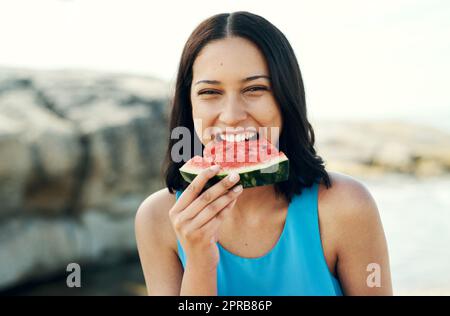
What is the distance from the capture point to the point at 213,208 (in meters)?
2.27

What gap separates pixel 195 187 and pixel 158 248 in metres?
0.92

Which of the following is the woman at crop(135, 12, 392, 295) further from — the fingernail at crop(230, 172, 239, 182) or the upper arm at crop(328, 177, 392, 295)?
the fingernail at crop(230, 172, 239, 182)

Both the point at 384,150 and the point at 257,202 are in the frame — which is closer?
the point at 257,202

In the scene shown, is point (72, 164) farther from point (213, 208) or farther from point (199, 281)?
point (213, 208)

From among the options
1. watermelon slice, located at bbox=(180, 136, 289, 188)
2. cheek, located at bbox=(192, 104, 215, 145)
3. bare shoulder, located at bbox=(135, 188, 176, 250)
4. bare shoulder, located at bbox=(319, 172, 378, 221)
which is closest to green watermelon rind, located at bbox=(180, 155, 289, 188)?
watermelon slice, located at bbox=(180, 136, 289, 188)

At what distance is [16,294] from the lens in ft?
24.0

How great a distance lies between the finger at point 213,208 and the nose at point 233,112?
40cm

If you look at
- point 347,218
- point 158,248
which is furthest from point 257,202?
point 158,248

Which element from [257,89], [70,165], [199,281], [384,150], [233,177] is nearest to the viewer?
[233,177]

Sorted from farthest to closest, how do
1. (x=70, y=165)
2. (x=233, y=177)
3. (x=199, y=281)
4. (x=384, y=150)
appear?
(x=384, y=150), (x=70, y=165), (x=199, y=281), (x=233, y=177)

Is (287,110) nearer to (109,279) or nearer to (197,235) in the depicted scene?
(197,235)

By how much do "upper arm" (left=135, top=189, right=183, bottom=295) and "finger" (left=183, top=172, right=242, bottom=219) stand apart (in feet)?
2.41

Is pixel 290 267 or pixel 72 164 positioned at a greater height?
pixel 72 164

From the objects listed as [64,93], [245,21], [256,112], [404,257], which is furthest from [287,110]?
[404,257]
